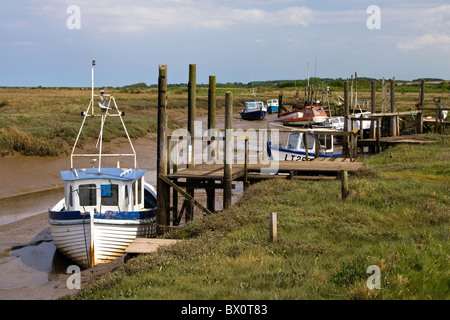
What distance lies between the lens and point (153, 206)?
60.0ft

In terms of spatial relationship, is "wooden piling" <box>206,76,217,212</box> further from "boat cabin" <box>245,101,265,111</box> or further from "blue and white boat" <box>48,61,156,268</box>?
"boat cabin" <box>245,101,265,111</box>

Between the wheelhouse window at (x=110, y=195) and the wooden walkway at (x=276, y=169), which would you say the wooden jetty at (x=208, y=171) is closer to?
the wooden walkway at (x=276, y=169)

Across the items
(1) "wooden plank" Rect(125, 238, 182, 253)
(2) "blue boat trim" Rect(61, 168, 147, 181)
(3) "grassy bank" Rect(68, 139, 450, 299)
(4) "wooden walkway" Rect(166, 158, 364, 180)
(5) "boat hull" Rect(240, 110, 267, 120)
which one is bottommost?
(1) "wooden plank" Rect(125, 238, 182, 253)

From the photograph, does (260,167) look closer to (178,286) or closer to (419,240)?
(419,240)

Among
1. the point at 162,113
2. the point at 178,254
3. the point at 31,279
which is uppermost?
the point at 162,113

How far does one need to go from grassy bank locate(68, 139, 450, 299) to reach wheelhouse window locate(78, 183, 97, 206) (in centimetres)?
327

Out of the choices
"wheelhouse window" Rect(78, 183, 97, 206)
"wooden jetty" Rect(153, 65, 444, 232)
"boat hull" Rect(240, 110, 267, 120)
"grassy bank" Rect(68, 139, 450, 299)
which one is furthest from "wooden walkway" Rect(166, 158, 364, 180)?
"boat hull" Rect(240, 110, 267, 120)

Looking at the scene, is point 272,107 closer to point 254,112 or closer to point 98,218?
point 254,112

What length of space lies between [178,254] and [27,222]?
35.7ft

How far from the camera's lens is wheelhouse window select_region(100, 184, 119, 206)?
15336 millimetres

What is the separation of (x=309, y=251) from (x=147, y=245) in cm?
387

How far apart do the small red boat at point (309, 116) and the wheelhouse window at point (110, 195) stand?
32.0 m
